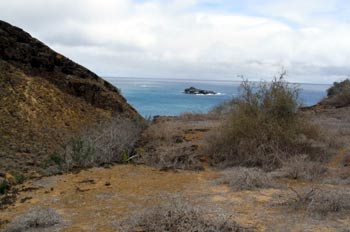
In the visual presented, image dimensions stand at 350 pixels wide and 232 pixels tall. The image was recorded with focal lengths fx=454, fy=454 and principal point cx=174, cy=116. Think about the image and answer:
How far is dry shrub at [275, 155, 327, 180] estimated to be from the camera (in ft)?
28.1

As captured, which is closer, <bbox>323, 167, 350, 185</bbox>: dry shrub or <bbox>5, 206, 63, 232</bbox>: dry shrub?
<bbox>5, 206, 63, 232</bbox>: dry shrub

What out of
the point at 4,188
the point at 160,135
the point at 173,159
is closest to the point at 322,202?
the point at 173,159

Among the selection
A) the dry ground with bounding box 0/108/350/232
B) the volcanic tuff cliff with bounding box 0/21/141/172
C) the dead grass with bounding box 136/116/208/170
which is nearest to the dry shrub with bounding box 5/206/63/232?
the dry ground with bounding box 0/108/350/232

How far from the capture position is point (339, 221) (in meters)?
5.81

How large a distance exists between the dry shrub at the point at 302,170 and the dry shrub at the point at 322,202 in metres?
1.75

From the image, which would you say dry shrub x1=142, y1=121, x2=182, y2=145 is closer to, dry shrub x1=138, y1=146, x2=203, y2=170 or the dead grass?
the dead grass

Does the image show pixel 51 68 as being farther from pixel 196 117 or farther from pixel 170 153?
pixel 170 153

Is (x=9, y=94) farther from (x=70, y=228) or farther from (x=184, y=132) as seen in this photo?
Answer: (x=70, y=228)

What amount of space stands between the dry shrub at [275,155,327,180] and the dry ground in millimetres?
178

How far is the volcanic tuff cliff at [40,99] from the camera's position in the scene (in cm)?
1344

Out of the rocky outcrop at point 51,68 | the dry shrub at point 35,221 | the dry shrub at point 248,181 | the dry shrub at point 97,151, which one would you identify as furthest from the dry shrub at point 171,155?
the rocky outcrop at point 51,68

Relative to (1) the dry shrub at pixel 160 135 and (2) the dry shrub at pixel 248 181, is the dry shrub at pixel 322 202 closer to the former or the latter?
(2) the dry shrub at pixel 248 181

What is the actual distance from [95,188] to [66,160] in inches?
87.1

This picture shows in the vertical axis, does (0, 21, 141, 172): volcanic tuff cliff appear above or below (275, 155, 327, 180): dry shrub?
above
